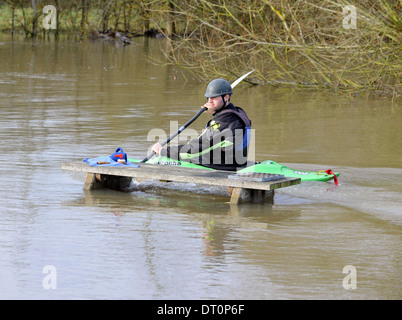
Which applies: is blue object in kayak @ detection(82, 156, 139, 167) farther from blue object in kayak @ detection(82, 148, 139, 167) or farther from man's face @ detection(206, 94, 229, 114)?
man's face @ detection(206, 94, 229, 114)

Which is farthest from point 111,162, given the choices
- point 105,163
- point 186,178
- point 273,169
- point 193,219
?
point 273,169

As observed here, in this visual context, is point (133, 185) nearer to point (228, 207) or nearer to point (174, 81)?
point (228, 207)

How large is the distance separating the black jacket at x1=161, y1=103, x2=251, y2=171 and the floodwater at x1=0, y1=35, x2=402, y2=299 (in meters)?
0.42

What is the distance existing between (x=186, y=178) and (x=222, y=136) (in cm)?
66

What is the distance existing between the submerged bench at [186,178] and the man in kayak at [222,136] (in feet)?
0.69

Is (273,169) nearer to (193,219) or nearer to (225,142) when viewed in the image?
(225,142)

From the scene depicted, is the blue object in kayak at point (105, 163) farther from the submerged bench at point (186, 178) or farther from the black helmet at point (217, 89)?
the black helmet at point (217, 89)

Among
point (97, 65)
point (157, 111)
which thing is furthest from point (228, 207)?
point (97, 65)

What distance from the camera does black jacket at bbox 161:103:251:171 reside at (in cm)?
836

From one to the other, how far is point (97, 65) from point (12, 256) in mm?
19599

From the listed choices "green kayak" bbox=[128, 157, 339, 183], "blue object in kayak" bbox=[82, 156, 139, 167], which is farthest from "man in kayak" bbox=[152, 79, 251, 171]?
"blue object in kayak" bbox=[82, 156, 139, 167]

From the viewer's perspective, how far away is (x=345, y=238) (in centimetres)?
692
